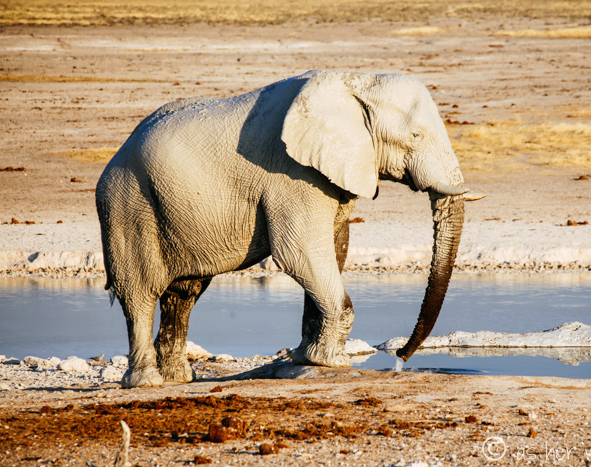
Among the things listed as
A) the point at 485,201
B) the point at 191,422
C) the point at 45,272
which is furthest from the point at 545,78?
the point at 191,422

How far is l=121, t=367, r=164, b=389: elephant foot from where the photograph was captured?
5.89 meters

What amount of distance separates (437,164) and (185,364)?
2.26 m

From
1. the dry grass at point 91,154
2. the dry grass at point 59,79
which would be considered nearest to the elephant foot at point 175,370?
the dry grass at point 91,154

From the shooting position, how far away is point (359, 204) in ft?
41.1

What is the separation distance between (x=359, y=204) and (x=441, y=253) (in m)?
6.91

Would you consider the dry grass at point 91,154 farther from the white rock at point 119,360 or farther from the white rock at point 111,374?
the white rock at point 111,374

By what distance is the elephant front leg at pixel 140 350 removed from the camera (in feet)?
19.4

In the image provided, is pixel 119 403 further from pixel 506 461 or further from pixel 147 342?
pixel 506 461

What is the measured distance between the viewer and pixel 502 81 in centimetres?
2483

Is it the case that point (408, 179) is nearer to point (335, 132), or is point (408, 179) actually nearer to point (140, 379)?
point (335, 132)

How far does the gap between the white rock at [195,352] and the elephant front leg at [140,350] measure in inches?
43.2

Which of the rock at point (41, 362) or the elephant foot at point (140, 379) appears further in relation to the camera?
the rock at point (41, 362)

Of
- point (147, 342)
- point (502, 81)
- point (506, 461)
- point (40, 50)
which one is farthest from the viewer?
point (40, 50)

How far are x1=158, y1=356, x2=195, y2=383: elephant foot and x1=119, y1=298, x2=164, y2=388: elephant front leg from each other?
28 centimetres
